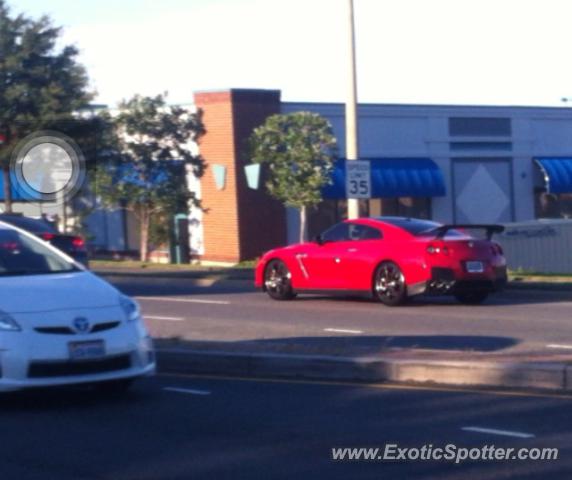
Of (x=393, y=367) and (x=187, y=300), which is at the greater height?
(x=393, y=367)

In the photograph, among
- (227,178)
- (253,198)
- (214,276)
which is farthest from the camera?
(253,198)

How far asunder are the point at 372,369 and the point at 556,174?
1346 inches

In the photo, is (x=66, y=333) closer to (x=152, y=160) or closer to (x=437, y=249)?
(x=437, y=249)

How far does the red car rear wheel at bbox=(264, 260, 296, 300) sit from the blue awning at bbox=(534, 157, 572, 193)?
80.0 ft

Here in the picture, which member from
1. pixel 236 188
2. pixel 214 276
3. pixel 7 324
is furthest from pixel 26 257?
pixel 236 188

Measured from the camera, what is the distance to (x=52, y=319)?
9.75m

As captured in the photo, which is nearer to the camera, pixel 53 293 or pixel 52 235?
pixel 53 293

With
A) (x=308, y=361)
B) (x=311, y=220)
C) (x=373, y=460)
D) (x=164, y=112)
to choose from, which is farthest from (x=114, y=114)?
(x=373, y=460)

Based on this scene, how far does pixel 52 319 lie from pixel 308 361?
2937mm

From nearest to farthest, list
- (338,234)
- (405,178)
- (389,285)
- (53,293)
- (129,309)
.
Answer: (53,293)
(129,309)
(389,285)
(338,234)
(405,178)

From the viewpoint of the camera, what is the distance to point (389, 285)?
1936 centimetres

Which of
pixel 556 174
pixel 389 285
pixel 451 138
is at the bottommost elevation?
pixel 389 285

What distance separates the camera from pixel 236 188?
39.1 m

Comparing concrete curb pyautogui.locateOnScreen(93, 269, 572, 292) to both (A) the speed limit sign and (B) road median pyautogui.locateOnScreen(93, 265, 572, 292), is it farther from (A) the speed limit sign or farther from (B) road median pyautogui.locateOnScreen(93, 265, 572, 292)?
(A) the speed limit sign
